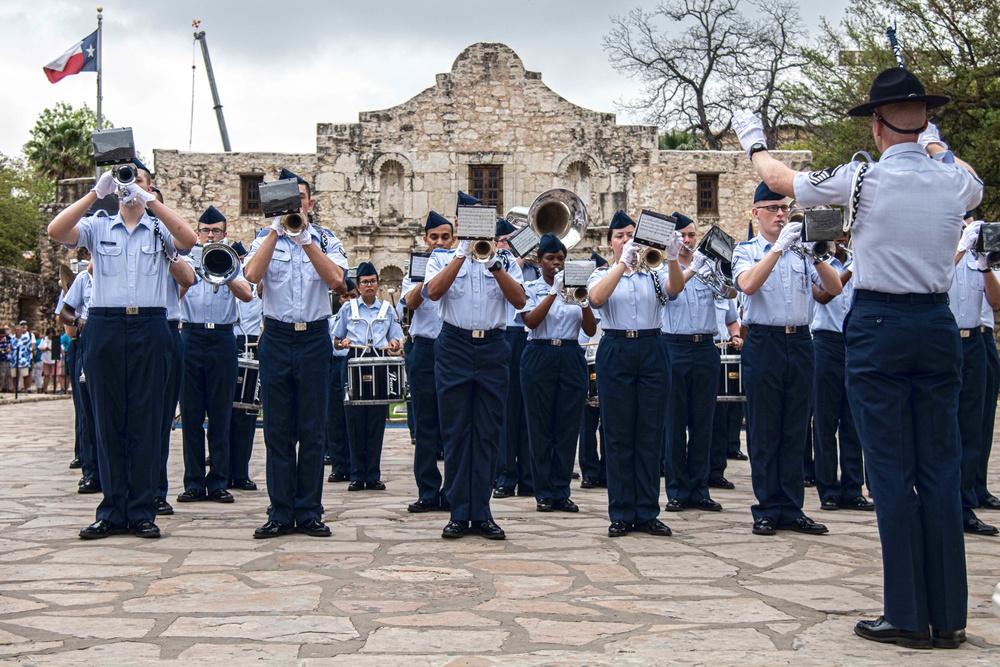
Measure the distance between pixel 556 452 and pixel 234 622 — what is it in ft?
13.5

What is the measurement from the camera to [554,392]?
337 inches

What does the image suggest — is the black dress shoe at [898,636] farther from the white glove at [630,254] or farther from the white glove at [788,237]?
the white glove at [630,254]

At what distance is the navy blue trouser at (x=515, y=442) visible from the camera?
31.0 ft

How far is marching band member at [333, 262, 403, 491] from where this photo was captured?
32.4 ft

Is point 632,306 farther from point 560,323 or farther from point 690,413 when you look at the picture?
point 690,413

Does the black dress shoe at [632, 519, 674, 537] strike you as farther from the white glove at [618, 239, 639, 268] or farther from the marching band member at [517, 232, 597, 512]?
the white glove at [618, 239, 639, 268]

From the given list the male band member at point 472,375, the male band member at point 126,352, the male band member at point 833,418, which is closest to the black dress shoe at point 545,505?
the male band member at point 472,375

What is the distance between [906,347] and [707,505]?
4.14 metres

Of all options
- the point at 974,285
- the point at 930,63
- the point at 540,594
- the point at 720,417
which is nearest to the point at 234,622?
the point at 540,594

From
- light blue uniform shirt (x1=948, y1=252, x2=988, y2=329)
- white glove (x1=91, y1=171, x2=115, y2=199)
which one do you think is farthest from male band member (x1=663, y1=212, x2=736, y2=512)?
white glove (x1=91, y1=171, x2=115, y2=199)

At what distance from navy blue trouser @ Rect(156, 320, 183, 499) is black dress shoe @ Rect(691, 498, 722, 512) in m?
4.05

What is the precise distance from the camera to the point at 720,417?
10523 mm

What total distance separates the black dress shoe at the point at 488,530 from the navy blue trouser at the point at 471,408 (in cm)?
8

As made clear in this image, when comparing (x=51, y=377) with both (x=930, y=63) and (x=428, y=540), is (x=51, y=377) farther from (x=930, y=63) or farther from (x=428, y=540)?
(x=428, y=540)
